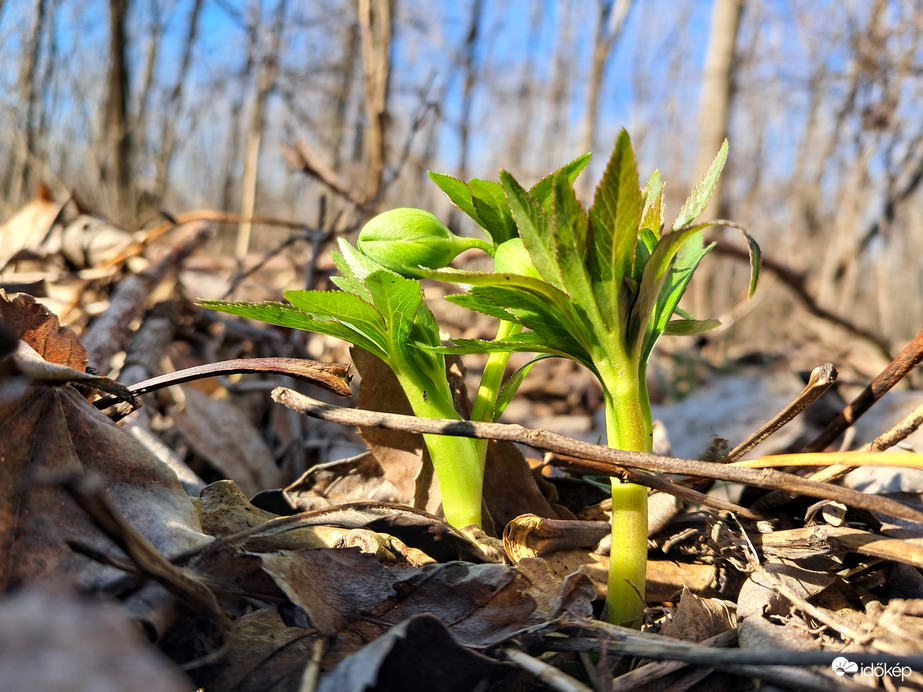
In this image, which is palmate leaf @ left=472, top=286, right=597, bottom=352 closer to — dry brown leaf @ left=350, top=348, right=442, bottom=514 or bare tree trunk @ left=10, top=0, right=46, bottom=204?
dry brown leaf @ left=350, top=348, right=442, bottom=514

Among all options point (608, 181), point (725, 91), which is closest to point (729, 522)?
point (608, 181)

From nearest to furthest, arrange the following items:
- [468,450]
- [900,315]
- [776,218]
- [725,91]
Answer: [468,450] → [725,91] → [776,218] → [900,315]


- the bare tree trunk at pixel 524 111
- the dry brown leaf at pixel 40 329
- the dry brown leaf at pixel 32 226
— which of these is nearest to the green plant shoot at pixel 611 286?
the dry brown leaf at pixel 40 329

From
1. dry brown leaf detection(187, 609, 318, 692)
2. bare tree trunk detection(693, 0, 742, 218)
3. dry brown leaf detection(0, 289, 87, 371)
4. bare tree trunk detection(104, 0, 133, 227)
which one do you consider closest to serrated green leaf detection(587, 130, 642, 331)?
dry brown leaf detection(187, 609, 318, 692)

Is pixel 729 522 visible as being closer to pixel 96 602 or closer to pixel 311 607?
pixel 311 607

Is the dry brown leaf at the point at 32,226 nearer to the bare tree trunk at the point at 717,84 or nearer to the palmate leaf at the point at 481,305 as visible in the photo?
the palmate leaf at the point at 481,305

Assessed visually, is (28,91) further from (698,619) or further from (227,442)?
(698,619)
